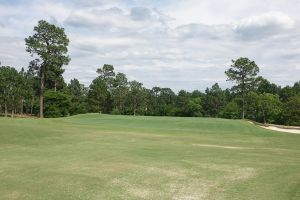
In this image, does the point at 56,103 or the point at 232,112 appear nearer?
the point at 56,103

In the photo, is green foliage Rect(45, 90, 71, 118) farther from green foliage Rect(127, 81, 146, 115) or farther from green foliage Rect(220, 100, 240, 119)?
green foliage Rect(220, 100, 240, 119)

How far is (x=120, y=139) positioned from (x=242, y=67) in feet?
221

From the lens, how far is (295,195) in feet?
42.0

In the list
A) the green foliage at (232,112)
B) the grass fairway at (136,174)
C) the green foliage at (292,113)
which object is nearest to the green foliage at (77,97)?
the green foliage at (232,112)

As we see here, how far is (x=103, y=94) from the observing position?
113125 millimetres

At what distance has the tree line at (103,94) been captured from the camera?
266ft

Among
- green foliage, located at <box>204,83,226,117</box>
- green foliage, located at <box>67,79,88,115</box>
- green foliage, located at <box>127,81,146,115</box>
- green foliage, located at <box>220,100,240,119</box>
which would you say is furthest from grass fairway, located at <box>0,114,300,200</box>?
green foliage, located at <box>204,83,226,117</box>

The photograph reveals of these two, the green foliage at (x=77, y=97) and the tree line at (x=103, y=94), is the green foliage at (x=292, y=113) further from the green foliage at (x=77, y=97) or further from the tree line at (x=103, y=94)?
the green foliage at (x=77, y=97)

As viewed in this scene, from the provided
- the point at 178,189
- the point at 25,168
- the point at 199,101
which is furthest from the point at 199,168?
the point at 199,101

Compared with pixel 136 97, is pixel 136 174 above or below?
below

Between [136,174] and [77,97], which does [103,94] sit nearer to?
[77,97]

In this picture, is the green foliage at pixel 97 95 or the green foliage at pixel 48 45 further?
the green foliage at pixel 97 95

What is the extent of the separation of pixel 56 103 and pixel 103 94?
18.2 m

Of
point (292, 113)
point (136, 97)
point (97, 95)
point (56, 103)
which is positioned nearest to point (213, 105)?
point (136, 97)
